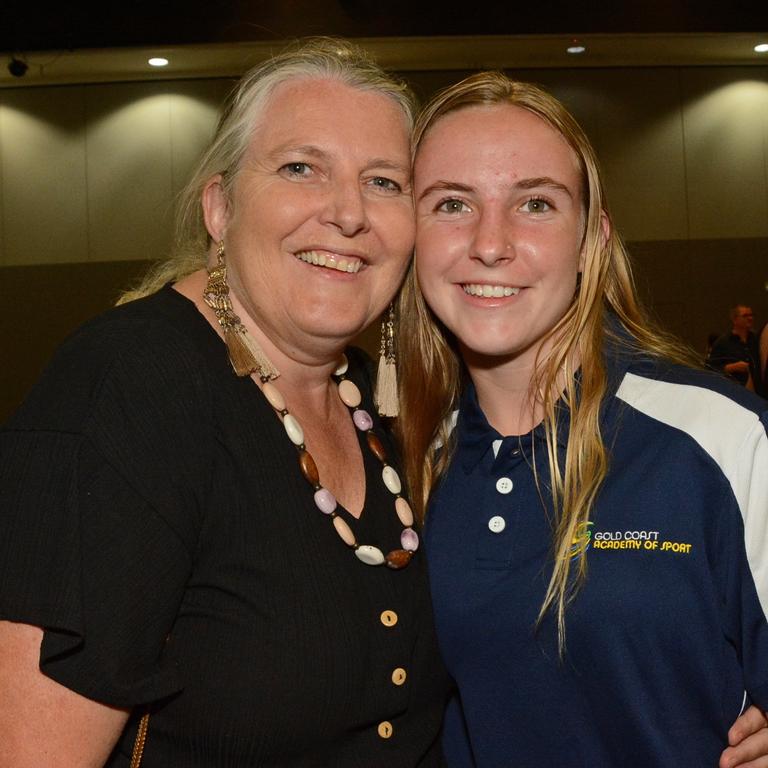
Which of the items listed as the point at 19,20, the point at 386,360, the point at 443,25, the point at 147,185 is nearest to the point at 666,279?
the point at 443,25

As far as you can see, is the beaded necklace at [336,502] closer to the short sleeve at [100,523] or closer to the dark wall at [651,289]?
the short sleeve at [100,523]

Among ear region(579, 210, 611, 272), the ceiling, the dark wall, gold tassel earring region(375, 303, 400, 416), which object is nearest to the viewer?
ear region(579, 210, 611, 272)

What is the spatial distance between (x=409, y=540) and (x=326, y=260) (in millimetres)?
593

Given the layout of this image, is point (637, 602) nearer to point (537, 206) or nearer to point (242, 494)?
point (242, 494)

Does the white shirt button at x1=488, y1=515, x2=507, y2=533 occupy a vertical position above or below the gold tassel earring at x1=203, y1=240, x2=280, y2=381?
below

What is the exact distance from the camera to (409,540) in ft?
6.01

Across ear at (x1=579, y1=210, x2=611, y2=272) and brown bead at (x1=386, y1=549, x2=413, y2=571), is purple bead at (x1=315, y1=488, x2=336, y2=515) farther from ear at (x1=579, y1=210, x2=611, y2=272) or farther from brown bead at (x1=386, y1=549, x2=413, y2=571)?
ear at (x1=579, y1=210, x2=611, y2=272)

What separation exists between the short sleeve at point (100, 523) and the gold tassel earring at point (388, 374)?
752 millimetres

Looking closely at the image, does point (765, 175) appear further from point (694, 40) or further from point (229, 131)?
point (229, 131)

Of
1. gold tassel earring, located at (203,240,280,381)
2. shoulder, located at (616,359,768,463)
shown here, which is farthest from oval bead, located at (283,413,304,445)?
shoulder, located at (616,359,768,463)

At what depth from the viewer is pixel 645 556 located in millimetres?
1650

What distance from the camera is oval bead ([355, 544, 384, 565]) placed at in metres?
1.67

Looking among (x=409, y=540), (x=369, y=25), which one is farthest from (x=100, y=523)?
(x=369, y=25)

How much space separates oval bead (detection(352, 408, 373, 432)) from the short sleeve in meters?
0.63
